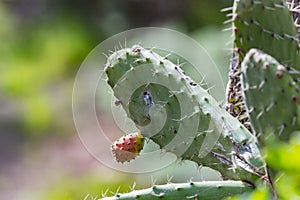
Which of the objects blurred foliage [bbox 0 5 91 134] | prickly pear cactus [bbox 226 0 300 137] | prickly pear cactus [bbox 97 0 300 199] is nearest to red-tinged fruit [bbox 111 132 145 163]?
prickly pear cactus [bbox 97 0 300 199]

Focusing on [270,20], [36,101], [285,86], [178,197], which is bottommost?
[36,101]

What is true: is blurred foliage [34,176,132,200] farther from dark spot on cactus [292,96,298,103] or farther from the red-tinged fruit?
dark spot on cactus [292,96,298,103]

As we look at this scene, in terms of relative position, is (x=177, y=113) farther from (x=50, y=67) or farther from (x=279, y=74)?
(x=50, y=67)

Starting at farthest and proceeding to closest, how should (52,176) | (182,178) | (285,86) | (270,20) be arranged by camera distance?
(52,176), (182,178), (270,20), (285,86)

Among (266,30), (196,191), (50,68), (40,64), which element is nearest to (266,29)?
(266,30)

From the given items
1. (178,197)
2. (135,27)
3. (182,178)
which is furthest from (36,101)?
(178,197)

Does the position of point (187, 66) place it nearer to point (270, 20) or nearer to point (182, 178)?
point (182, 178)
